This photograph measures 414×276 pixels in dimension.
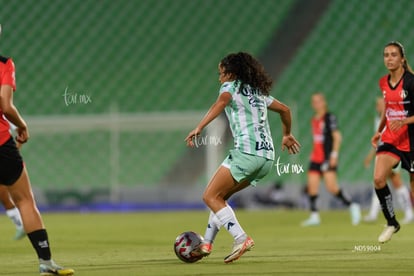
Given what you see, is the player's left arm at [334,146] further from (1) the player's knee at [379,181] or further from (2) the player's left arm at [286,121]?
(2) the player's left arm at [286,121]

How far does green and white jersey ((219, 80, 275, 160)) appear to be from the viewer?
7922 millimetres

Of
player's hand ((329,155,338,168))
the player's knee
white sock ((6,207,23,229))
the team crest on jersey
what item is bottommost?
white sock ((6,207,23,229))

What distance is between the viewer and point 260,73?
316 inches

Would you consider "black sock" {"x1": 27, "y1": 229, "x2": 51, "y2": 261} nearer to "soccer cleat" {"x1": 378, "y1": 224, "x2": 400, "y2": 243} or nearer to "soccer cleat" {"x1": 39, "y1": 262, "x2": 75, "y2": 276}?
"soccer cleat" {"x1": 39, "y1": 262, "x2": 75, "y2": 276}

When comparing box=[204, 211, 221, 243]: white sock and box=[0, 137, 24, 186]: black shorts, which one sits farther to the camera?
box=[204, 211, 221, 243]: white sock

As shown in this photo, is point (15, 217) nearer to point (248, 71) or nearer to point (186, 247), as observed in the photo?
point (186, 247)

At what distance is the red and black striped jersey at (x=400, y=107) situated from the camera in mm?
9367

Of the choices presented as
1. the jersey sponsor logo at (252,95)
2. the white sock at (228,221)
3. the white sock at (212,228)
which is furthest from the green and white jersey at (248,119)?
the white sock at (212,228)

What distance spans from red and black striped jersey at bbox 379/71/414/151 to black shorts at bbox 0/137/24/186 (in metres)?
4.34

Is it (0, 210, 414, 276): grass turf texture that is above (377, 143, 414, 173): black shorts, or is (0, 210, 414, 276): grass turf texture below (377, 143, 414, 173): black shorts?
below

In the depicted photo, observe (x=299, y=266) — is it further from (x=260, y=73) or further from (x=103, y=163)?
(x=103, y=163)

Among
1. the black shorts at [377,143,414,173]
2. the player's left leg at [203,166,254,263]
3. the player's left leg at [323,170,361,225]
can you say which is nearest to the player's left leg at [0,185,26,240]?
the player's left leg at [203,166,254,263]

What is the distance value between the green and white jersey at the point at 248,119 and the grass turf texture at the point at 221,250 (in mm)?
973

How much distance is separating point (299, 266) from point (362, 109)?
14.4 m
